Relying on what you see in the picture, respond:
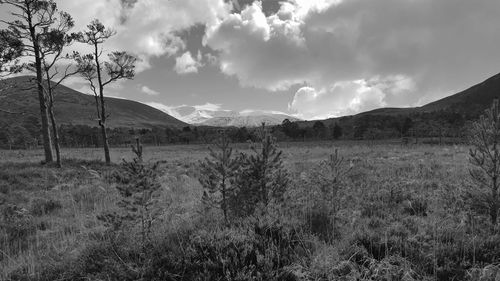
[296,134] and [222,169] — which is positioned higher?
[296,134]

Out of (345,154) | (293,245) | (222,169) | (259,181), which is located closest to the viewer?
(293,245)

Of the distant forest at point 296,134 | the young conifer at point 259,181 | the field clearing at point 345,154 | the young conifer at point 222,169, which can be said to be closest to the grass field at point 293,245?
the young conifer at point 259,181

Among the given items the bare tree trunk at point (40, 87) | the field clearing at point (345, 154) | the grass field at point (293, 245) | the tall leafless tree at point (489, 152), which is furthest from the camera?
the field clearing at point (345, 154)

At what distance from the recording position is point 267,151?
6180 millimetres

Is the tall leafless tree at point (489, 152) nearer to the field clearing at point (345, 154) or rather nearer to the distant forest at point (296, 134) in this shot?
the field clearing at point (345, 154)

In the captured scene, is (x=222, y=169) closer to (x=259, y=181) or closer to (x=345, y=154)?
(x=259, y=181)

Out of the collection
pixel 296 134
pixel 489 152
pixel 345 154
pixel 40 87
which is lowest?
pixel 345 154

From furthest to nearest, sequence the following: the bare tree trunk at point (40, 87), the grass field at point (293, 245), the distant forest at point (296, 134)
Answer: the distant forest at point (296, 134)
the bare tree trunk at point (40, 87)
the grass field at point (293, 245)

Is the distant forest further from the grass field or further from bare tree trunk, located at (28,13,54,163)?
the grass field

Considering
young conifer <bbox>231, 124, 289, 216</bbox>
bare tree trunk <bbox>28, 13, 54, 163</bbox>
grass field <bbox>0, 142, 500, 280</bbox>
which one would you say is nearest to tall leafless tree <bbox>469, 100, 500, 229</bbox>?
grass field <bbox>0, 142, 500, 280</bbox>

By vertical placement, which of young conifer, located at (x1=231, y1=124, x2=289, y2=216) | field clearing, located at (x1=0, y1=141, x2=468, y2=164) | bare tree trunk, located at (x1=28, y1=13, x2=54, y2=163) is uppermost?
bare tree trunk, located at (x1=28, y1=13, x2=54, y2=163)

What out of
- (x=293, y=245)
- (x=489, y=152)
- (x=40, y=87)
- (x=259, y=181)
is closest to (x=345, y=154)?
(x=489, y=152)

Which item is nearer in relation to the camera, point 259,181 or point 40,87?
point 259,181

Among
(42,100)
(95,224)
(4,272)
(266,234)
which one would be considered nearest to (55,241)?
(95,224)
